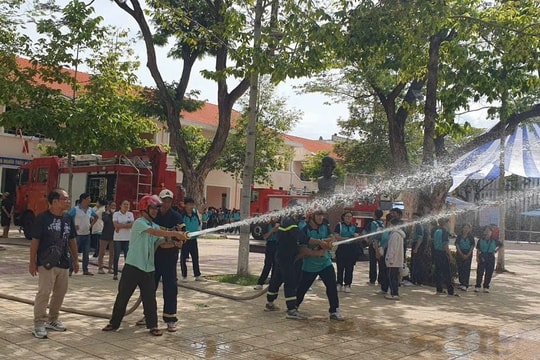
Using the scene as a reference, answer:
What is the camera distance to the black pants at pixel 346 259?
435 inches

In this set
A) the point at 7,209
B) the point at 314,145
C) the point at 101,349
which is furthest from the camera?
the point at 314,145

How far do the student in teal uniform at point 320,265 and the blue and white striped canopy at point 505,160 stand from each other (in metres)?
7.92

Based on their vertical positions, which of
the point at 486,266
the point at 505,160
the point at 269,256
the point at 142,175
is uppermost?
the point at 505,160

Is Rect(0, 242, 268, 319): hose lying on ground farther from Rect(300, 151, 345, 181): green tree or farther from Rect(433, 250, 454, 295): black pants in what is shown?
Rect(300, 151, 345, 181): green tree

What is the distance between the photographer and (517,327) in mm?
8383

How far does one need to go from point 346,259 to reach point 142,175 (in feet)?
28.1

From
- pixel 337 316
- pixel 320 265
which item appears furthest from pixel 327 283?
pixel 337 316

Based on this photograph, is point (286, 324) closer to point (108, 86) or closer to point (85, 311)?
point (85, 311)

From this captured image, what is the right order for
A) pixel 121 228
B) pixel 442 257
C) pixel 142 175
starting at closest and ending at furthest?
pixel 121 228
pixel 442 257
pixel 142 175

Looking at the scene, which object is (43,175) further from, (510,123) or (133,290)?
(510,123)

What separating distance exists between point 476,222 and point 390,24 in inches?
1288

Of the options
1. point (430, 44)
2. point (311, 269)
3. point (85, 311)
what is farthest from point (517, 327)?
point (430, 44)

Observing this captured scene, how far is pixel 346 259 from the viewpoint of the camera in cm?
1109

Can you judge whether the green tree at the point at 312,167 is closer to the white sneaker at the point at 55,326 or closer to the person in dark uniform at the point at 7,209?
the person in dark uniform at the point at 7,209
